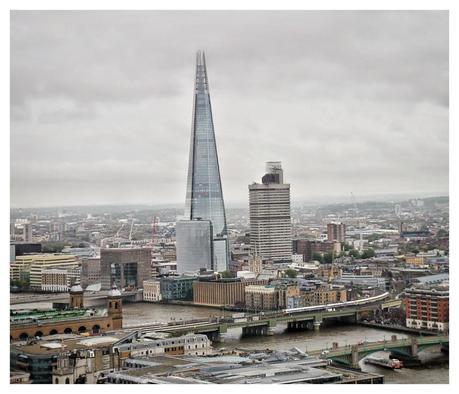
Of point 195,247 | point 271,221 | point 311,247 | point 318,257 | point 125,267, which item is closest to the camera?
point 125,267

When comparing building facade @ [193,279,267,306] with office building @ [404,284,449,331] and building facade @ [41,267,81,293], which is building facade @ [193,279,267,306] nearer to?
building facade @ [41,267,81,293]

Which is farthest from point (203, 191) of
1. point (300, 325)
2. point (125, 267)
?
point (300, 325)

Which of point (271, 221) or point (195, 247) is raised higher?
point (271, 221)

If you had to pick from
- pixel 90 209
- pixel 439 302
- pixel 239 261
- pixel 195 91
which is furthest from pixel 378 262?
pixel 439 302

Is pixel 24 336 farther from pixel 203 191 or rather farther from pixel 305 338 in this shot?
pixel 203 191

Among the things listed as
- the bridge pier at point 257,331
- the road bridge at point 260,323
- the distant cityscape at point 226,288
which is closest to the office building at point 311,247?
the distant cityscape at point 226,288

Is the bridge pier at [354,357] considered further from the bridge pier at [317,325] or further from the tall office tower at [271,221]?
the tall office tower at [271,221]

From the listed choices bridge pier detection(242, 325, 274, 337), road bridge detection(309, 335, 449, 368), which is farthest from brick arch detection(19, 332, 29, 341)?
road bridge detection(309, 335, 449, 368)
